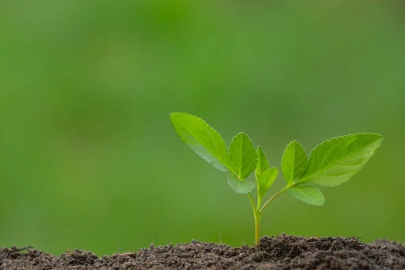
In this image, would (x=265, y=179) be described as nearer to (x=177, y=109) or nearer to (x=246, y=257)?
(x=246, y=257)

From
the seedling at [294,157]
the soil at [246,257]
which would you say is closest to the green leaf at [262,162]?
the seedling at [294,157]

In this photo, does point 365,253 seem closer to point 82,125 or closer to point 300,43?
point 82,125

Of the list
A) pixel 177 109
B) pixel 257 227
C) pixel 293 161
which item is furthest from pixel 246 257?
pixel 177 109

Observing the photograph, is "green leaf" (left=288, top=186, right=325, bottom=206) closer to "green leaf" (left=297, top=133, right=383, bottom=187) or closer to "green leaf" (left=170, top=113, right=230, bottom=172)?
"green leaf" (left=297, top=133, right=383, bottom=187)

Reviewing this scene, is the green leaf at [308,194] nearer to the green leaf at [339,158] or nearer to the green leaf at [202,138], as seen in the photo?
Result: the green leaf at [339,158]

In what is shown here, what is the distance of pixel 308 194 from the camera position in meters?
0.95

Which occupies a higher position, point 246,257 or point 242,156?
point 242,156

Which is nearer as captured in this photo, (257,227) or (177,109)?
(257,227)

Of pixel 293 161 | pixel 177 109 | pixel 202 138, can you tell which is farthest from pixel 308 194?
pixel 177 109

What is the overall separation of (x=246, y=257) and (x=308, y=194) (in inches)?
5.6

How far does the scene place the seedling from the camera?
0.93 m

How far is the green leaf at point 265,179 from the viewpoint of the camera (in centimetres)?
97

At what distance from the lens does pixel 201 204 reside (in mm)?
2736

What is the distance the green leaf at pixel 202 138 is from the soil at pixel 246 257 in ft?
0.49
